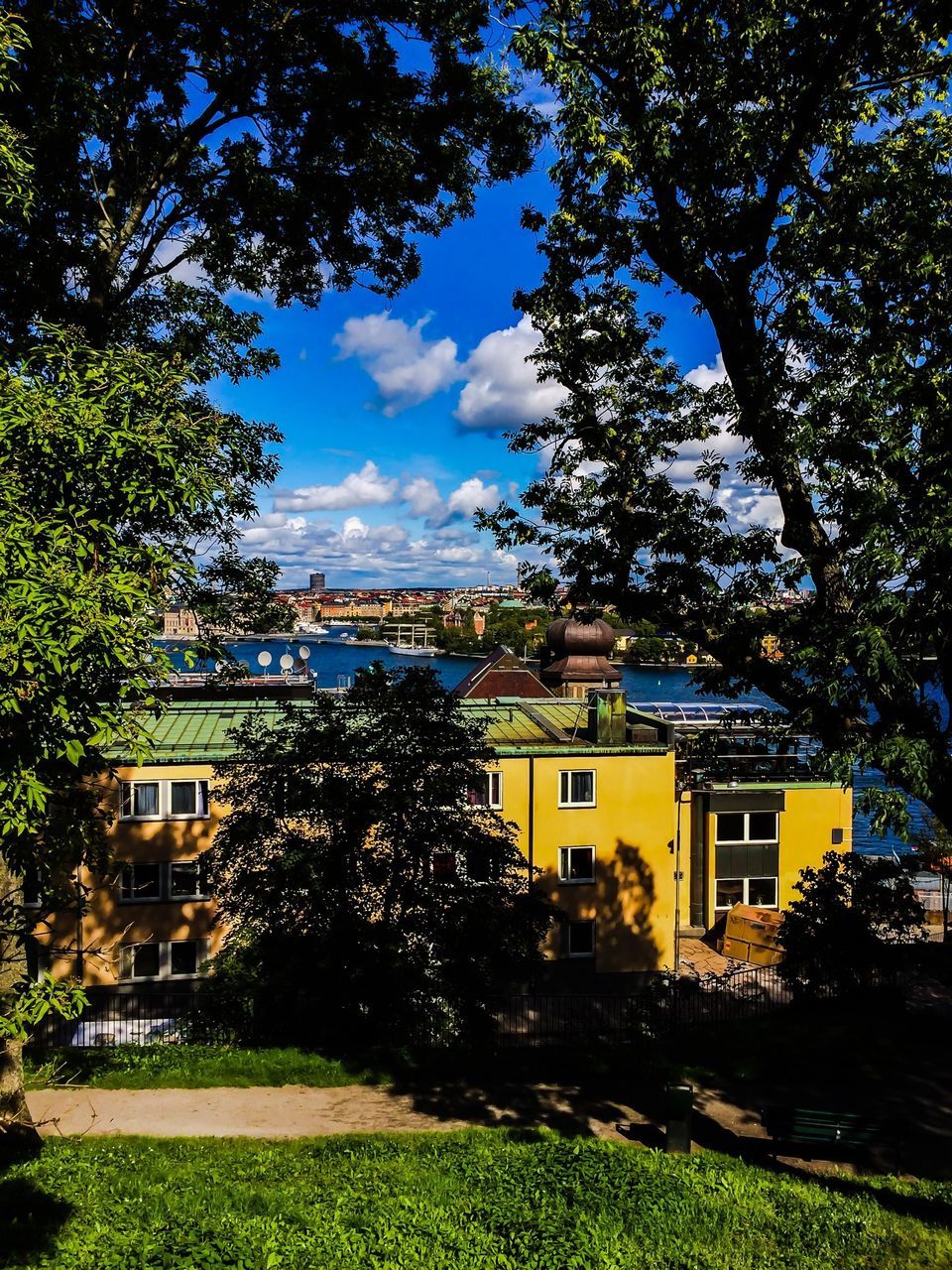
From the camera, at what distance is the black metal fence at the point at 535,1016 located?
1486 cm

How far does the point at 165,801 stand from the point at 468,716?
8.09 m

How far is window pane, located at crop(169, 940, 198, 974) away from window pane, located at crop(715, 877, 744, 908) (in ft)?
57.8

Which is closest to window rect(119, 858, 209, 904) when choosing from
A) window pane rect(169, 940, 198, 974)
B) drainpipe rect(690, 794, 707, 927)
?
window pane rect(169, 940, 198, 974)

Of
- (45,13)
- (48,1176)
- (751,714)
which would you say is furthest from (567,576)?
(45,13)

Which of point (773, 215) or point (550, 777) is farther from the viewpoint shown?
point (550, 777)

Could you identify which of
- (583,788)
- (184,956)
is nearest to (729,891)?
(583,788)

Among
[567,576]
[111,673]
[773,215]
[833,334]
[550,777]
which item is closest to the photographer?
[111,673]

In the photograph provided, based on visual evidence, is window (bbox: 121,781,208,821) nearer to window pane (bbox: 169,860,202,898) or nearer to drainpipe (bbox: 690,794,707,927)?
window pane (bbox: 169,860,202,898)

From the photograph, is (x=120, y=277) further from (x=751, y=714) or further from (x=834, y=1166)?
(x=834, y=1166)

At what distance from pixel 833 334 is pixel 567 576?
12.3ft

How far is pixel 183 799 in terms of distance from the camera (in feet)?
73.4

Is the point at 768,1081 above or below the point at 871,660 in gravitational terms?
below

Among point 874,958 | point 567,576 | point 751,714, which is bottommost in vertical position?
point 874,958

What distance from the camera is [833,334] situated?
9.05 meters
